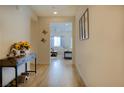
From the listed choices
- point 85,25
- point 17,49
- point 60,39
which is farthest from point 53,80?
point 60,39

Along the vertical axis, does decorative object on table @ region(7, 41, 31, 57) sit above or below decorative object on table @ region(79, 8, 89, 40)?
below

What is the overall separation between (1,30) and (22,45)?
3.30 ft

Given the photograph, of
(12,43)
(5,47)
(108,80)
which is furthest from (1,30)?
(108,80)

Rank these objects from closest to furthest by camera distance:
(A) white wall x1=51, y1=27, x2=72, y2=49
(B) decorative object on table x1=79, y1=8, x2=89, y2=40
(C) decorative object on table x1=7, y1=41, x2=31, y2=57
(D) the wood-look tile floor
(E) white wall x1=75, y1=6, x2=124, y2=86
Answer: (E) white wall x1=75, y1=6, x2=124, y2=86 → (B) decorative object on table x1=79, y1=8, x2=89, y2=40 → (D) the wood-look tile floor → (C) decorative object on table x1=7, y1=41, x2=31, y2=57 → (A) white wall x1=51, y1=27, x2=72, y2=49

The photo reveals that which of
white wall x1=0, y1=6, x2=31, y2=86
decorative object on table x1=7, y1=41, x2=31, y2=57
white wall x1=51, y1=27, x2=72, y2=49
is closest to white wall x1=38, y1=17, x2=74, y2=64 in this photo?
white wall x1=0, y1=6, x2=31, y2=86

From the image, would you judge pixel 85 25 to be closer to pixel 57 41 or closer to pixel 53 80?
pixel 53 80

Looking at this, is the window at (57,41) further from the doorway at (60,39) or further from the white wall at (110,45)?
the white wall at (110,45)

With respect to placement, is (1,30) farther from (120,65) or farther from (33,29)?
(33,29)

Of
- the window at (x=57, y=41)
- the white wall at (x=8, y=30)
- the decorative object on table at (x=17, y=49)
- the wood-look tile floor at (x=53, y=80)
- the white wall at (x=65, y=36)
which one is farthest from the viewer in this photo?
the window at (x=57, y=41)

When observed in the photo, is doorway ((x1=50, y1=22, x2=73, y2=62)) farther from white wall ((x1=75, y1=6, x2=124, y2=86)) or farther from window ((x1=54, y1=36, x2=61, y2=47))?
white wall ((x1=75, y1=6, x2=124, y2=86))

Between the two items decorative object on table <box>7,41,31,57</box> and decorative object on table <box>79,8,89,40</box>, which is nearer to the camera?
decorative object on table <box>79,8,89,40</box>

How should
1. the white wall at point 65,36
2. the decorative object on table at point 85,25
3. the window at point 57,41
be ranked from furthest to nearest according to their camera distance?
1. the window at point 57,41
2. the white wall at point 65,36
3. the decorative object on table at point 85,25

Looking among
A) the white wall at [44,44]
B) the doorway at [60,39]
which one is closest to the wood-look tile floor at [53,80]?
the white wall at [44,44]

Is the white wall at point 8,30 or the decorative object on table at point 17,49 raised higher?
the white wall at point 8,30
